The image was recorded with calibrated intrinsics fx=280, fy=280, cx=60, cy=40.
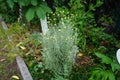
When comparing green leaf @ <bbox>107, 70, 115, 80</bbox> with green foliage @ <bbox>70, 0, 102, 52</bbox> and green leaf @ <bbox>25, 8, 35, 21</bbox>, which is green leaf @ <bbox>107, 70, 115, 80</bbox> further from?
green leaf @ <bbox>25, 8, 35, 21</bbox>

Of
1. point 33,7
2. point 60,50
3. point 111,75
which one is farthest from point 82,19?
point 111,75

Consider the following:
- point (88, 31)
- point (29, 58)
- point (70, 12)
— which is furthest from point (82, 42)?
point (29, 58)

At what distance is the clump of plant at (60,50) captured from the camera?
14.7ft

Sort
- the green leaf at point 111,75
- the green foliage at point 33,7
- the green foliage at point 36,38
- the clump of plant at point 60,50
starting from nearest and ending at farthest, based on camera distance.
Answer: the green leaf at point 111,75 < the clump of plant at point 60,50 < the green foliage at point 33,7 < the green foliage at point 36,38

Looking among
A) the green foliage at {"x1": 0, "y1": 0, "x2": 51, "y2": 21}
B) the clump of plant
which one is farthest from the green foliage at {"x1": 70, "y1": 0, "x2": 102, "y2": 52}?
the clump of plant

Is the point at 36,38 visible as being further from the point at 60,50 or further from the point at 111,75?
the point at 111,75

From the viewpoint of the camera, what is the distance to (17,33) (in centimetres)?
658

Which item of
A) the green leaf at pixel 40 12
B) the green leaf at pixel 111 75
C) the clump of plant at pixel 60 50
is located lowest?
the green leaf at pixel 111 75

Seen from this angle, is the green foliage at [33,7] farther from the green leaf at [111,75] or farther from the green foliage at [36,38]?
the green leaf at [111,75]

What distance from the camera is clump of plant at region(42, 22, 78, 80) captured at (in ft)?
14.7

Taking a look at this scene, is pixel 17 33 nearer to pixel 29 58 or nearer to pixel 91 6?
pixel 29 58

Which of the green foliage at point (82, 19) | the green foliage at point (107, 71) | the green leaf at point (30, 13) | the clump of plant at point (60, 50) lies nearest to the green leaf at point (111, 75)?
the green foliage at point (107, 71)

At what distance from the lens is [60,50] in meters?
4.57

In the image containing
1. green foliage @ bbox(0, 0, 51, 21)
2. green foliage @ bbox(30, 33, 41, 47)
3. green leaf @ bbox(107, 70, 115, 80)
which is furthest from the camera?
green foliage @ bbox(30, 33, 41, 47)
